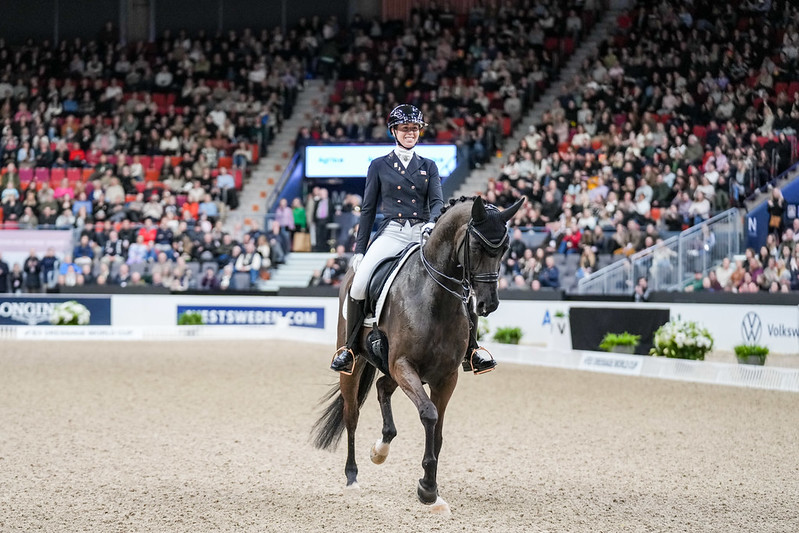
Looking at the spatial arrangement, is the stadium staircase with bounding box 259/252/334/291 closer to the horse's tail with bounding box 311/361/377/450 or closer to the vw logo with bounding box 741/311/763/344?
the vw logo with bounding box 741/311/763/344

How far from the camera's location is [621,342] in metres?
15.6

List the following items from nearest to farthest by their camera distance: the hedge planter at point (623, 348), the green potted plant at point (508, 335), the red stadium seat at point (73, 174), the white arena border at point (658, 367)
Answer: the white arena border at point (658, 367) < the hedge planter at point (623, 348) < the green potted plant at point (508, 335) < the red stadium seat at point (73, 174)

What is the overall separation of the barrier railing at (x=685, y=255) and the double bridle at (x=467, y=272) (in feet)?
41.1

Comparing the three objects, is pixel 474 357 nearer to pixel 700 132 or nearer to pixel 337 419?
pixel 337 419

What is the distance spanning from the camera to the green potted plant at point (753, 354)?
45.1ft

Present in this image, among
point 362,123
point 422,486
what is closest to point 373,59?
point 362,123

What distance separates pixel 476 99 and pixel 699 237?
9.93m

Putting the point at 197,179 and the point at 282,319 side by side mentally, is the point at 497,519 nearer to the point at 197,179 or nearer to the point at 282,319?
the point at 282,319

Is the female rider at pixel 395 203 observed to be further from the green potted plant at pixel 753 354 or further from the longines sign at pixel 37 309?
the longines sign at pixel 37 309

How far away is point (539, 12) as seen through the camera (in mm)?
29031

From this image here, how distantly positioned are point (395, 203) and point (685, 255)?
12411 millimetres

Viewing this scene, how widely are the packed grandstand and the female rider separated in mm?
11751

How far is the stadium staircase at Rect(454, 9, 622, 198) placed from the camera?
82.6ft

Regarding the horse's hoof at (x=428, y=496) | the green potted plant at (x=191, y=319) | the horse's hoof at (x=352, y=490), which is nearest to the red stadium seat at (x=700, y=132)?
the green potted plant at (x=191, y=319)
